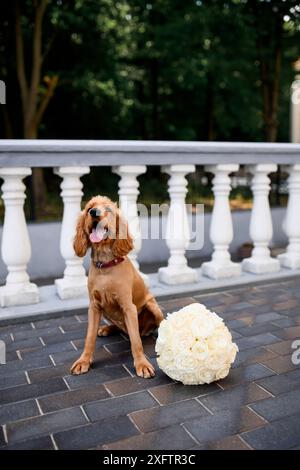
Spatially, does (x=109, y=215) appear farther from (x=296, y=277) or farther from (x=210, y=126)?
(x=210, y=126)

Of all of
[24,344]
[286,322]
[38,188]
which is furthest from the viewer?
[38,188]

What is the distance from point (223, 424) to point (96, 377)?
2.85 feet

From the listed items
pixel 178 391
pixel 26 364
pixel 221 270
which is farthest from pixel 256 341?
pixel 26 364

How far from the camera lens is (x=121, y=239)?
277cm

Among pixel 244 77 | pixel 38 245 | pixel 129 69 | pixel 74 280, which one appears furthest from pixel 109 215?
pixel 129 69

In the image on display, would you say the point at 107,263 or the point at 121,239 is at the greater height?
the point at 121,239

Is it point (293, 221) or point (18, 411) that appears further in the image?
point (293, 221)

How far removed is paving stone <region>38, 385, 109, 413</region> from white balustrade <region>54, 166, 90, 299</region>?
5.02 ft

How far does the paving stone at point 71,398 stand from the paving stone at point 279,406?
2.73ft

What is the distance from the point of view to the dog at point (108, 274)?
271 centimetres

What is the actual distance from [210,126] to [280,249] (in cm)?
947

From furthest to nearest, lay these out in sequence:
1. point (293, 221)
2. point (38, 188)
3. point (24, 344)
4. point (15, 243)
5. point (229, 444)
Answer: point (38, 188), point (293, 221), point (15, 243), point (24, 344), point (229, 444)

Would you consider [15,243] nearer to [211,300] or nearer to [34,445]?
[211,300]

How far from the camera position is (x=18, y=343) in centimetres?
326
